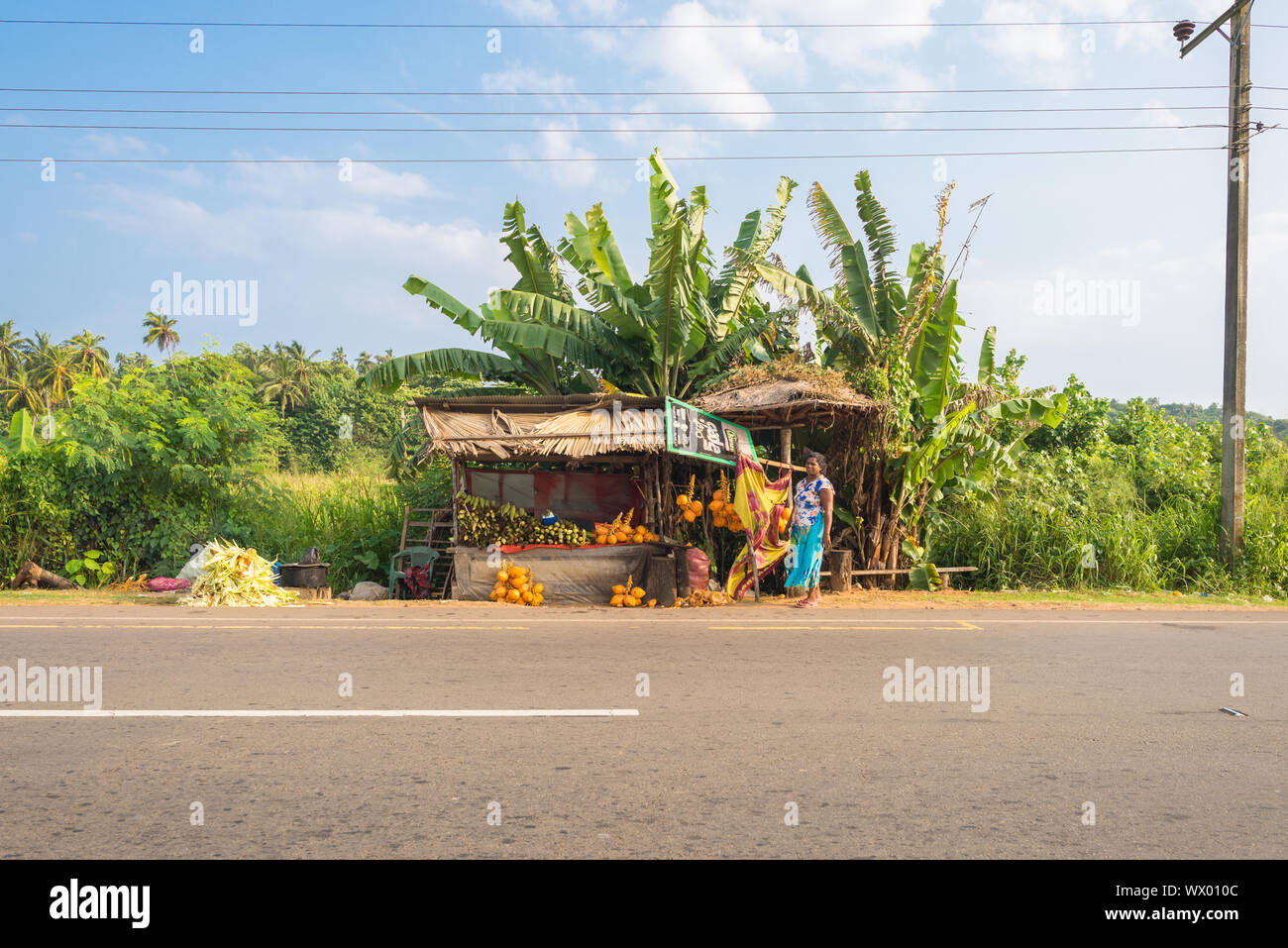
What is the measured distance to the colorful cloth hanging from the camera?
501 inches

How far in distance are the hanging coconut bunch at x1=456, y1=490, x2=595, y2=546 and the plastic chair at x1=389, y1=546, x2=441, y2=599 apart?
5.11 ft

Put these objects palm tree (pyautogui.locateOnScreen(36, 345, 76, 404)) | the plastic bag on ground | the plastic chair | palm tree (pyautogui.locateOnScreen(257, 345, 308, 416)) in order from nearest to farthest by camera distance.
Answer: the plastic bag on ground < the plastic chair < palm tree (pyautogui.locateOnScreen(36, 345, 76, 404)) < palm tree (pyautogui.locateOnScreen(257, 345, 308, 416))

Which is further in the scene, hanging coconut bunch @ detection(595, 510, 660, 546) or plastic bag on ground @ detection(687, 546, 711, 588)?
hanging coconut bunch @ detection(595, 510, 660, 546)

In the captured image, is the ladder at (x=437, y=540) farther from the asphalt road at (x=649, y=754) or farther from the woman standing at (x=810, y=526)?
the asphalt road at (x=649, y=754)

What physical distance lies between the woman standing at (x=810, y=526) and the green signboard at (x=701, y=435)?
1.56 m

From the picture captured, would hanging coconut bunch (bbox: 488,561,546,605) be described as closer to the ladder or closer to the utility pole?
the ladder

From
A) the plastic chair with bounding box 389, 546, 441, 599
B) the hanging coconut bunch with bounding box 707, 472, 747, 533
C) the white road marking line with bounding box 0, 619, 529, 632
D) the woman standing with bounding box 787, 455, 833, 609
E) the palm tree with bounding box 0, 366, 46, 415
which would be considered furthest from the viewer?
the palm tree with bounding box 0, 366, 46, 415

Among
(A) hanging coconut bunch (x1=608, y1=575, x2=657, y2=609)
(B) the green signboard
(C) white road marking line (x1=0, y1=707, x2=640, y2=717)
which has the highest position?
(B) the green signboard

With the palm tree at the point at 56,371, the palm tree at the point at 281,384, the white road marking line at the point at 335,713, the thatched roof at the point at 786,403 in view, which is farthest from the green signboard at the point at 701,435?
the palm tree at the point at 56,371

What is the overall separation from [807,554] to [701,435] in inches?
92.8

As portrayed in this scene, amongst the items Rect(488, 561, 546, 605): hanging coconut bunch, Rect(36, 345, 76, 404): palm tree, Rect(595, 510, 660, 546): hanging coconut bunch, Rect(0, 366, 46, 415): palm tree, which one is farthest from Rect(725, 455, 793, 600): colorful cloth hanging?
Rect(36, 345, 76, 404): palm tree

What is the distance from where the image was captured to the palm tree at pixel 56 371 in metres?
55.4

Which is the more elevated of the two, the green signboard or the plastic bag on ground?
the green signboard

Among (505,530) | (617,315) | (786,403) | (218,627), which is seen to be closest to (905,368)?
(786,403)
